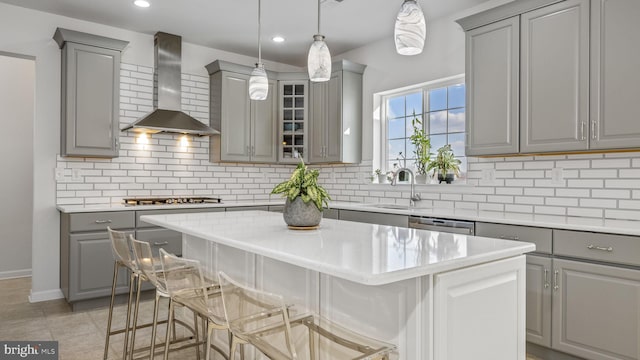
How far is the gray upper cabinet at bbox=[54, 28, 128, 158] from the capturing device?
402 cm

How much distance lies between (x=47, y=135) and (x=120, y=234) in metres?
2.22

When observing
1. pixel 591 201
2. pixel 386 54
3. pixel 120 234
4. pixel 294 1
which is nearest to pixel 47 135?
pixel 120 234

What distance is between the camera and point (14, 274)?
5094mm

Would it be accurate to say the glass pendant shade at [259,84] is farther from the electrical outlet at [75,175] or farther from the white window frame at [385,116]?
the electrical outlet at [75,175]

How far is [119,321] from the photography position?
11.7 feet

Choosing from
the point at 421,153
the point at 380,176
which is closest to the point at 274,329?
the point at 421,153

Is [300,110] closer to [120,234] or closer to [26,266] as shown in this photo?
[120,234]

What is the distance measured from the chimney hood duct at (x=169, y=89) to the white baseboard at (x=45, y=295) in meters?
1.73

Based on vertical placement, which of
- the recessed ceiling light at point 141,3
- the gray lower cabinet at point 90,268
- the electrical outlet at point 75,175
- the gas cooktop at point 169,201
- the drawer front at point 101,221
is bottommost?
the gray lower cabinet at point 90,268

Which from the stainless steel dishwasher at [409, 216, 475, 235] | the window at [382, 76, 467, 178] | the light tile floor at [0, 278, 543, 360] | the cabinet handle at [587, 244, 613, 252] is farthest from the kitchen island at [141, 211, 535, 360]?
the window at [382, 76, 467, 178]

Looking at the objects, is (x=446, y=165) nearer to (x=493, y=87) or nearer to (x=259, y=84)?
(x=493, y=87)

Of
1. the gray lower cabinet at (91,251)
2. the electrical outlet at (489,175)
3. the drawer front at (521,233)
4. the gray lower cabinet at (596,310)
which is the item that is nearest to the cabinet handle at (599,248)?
the gray lower cabinet at (596,310)

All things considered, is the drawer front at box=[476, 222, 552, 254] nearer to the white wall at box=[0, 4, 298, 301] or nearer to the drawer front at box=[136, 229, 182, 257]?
the drawer front at box=[136, 229, 182, 257]

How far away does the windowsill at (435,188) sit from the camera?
4.00 m
